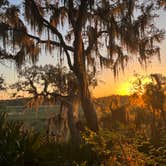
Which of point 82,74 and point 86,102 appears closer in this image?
point 86,102

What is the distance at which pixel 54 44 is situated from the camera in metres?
17.6

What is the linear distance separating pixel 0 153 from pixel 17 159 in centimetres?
38

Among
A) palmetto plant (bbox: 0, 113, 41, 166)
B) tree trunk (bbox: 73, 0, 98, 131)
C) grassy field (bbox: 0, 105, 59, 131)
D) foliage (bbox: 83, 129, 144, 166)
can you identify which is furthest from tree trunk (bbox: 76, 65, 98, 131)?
grassy field (bbox: 0, 105, 59, 131)

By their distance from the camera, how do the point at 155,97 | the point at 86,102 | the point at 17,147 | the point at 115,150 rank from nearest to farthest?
the point at 17,147 < the point at 115,150 < the point at 86,102 < the point at 155,97

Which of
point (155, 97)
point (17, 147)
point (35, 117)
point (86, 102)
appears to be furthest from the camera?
point (35, 117)

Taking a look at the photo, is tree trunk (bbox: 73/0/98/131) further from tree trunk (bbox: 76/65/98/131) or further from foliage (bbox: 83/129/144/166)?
foliage (bbox: 83/129/144/166)

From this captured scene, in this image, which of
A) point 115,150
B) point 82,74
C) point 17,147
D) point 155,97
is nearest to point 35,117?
point 155,97

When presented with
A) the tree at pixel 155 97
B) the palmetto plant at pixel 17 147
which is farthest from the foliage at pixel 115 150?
the tree at pixel 155 97

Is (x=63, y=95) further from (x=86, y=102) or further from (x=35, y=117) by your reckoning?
(x=35, y=117)

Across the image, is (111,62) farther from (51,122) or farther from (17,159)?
(17,159)

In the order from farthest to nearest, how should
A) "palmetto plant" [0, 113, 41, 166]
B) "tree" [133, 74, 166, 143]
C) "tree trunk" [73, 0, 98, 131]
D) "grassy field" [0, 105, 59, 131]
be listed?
"grassy field" [0, 105, 59, 131] < "tree" [133, 74, 166, 143] < "tree trunk" [73, 0, 98, 131] < "palmetto plant" [0, 113, 41, 166]

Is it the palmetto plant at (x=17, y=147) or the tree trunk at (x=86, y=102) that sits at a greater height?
the tree trunk at (x=86, y=102)

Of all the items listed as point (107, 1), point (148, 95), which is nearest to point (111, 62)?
point (107, 1)

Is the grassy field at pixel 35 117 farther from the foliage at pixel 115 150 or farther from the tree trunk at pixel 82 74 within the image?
the foliage at pixel 115 150
